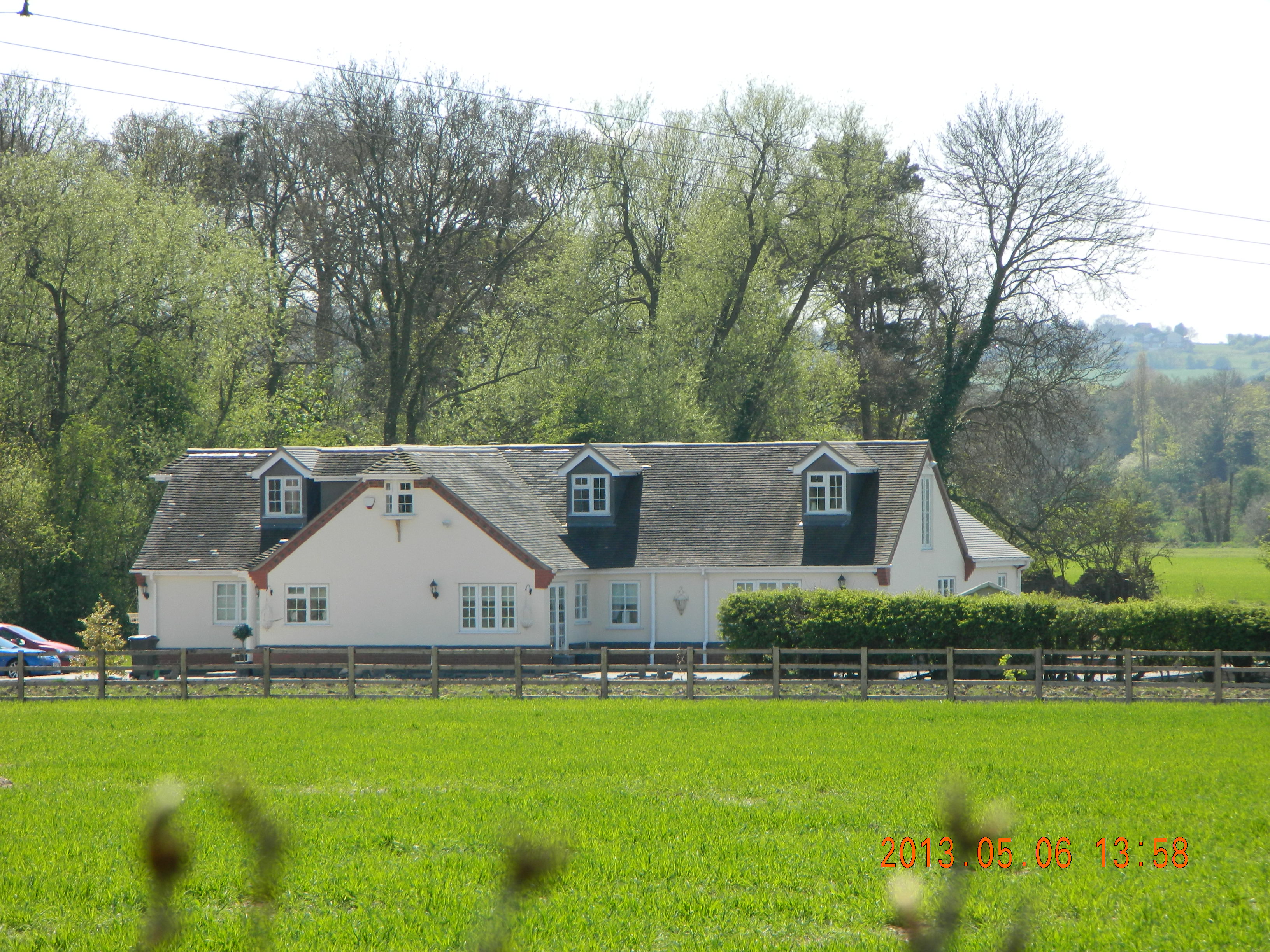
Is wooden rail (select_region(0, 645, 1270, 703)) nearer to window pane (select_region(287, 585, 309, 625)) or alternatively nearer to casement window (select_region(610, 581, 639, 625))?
window pane (select_region(287, 585, 309, 625))

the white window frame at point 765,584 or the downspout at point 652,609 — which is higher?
the white window frame at point 765,584

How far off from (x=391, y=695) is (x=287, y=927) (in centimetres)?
1806

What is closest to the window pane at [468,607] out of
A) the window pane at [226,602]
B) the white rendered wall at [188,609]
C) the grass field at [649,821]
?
the white rendered wall at [188,609]

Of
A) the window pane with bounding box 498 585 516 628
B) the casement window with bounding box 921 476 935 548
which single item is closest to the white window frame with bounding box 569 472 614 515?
the window pane with bounding box 498 585 516 628

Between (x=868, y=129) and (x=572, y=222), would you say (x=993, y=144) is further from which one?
(x=572, y=222)

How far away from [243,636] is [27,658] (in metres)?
5.33

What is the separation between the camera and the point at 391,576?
105 ft

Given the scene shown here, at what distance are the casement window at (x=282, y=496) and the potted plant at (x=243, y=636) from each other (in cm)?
353

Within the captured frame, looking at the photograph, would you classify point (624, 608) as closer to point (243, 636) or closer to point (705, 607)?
point (705, 607)

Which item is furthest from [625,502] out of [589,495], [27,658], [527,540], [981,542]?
[27,658]

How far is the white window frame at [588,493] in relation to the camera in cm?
3544

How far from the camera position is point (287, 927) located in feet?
29.9

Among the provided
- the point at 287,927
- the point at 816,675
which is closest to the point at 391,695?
the point at 816,675

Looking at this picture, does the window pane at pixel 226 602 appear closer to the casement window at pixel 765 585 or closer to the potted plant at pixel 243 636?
the potted plant at pixel 243 636
